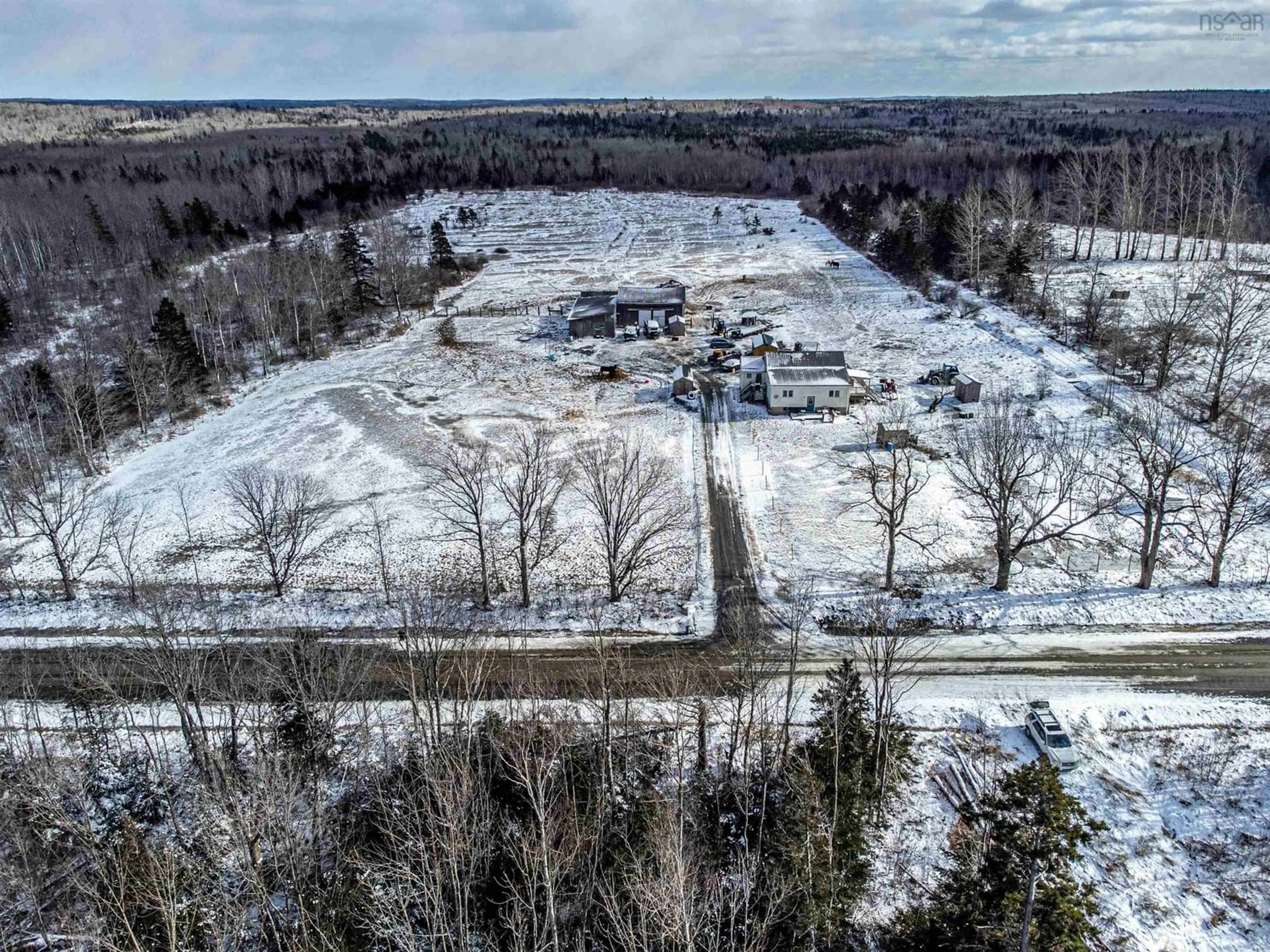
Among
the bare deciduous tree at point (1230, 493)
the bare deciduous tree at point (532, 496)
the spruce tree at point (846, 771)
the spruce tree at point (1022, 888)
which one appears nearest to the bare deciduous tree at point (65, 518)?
the bare deciduous tree at point (532, 496)

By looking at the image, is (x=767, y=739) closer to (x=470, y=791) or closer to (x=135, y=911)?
(x=470, y=791)

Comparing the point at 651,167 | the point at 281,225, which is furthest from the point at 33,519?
the point at 651,167

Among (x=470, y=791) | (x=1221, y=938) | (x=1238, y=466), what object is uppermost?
(x=1238, y=466)

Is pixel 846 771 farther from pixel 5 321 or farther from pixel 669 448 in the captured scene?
pixel 5 321

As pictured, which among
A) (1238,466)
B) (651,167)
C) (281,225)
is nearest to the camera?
(1238,466)

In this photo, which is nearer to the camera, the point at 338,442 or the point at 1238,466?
the point at 1238,466

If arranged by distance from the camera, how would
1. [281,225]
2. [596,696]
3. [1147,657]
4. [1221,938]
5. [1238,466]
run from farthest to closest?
[281,225], [1238,466], [1147,657], [596,696], [1221,938]

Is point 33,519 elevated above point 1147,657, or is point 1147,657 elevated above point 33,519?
point 33,519

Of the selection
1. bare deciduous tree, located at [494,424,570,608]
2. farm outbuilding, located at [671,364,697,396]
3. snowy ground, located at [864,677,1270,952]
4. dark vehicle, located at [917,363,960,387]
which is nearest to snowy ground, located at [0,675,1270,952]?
snowy ground, located at [864,677,1270,952]
